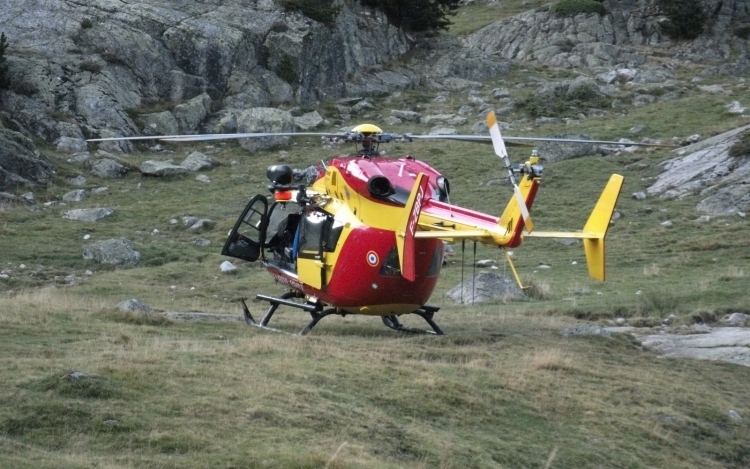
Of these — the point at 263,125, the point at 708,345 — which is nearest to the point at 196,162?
the point at 263,125

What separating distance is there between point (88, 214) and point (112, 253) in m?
4.54

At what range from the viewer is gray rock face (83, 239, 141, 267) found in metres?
24.6

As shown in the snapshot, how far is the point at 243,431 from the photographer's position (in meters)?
9.94

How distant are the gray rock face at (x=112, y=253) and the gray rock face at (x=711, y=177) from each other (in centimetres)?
1466

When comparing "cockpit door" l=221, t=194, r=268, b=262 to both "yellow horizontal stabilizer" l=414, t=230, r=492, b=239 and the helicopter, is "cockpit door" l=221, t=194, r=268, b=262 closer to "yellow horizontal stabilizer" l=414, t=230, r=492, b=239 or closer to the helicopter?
the helicopter

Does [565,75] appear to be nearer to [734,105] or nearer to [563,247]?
[734,105]

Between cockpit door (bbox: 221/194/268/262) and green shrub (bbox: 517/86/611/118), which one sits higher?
cockpit door (bbox: 221/194/268/262)

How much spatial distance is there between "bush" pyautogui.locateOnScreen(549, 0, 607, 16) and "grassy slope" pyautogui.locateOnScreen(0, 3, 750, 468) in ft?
96.1

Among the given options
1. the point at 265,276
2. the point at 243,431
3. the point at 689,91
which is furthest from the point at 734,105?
the point at 243,431

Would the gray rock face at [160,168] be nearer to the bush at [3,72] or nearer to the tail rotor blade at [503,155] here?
the bush at [3,72]

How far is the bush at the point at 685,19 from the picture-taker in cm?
5034

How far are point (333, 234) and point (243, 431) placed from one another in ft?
21.5

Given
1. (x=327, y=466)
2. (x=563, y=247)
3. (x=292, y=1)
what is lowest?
(x=563, y=247)

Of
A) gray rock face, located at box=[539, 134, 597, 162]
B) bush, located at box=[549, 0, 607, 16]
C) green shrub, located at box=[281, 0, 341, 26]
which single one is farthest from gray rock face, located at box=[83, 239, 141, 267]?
bush, located at box=[549, 0, 607, 16]
